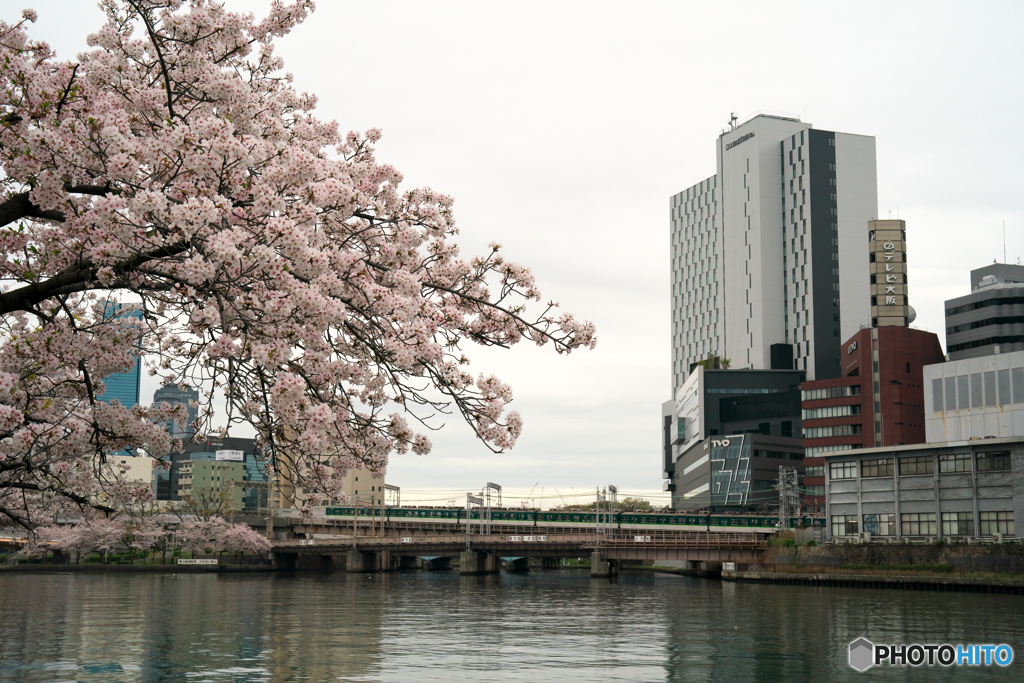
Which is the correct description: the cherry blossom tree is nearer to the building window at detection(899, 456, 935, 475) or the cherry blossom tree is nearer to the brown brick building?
the building window at detection(899, 456, 935, 475)

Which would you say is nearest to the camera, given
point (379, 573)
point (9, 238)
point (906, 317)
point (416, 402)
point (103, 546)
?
point (416, 402)

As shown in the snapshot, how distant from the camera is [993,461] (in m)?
90.2

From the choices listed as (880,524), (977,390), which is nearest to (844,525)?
(880,524)

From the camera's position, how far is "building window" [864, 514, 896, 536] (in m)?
98.5

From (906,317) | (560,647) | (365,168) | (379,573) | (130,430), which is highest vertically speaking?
(906,317)

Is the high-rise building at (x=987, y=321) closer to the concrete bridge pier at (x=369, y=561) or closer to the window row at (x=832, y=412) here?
the window row at (x=832, y=412)

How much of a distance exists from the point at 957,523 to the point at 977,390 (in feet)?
129

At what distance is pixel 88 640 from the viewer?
46562 mm

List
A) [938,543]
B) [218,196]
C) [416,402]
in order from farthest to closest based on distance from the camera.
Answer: [938,543] → [416,402] → [218,196]

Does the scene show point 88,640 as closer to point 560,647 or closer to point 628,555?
point 560,647

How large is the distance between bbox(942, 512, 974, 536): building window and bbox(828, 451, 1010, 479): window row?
435 centimetres

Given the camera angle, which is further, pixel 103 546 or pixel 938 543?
pixel 103 546

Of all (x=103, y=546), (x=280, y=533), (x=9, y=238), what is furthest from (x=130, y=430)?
(x=280, y=533)

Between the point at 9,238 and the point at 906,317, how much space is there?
158 meters
